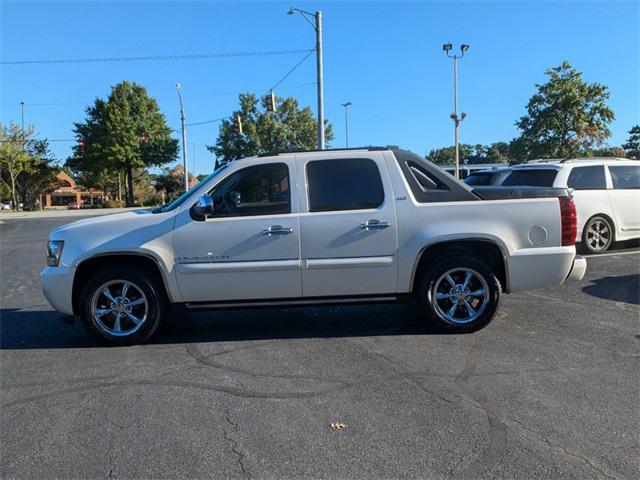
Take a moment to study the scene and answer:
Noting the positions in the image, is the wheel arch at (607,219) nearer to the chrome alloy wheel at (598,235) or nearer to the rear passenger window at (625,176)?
the chrome alloy wheel at (598,235)

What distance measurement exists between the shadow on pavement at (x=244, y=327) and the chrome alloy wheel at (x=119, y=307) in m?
0.25

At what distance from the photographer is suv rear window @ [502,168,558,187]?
32.8ft

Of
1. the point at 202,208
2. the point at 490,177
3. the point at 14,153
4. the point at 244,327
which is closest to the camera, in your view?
the point at 202,208

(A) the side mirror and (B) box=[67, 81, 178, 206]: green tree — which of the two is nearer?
(A) the side mirror

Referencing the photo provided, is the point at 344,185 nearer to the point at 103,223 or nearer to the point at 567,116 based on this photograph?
the point at 103,223

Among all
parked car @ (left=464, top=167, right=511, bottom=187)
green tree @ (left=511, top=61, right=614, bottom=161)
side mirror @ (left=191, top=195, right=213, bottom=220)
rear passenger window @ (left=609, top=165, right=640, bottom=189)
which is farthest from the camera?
green tree @ (left=511, top=61, right=614, bottom=161)

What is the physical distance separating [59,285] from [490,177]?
895 cm

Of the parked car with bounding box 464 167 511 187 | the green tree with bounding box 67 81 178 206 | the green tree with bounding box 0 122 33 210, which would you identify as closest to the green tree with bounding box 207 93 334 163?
the green tree with bounding box 67 81 178 206

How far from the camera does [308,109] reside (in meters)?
56.7

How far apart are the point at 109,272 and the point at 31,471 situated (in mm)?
2441

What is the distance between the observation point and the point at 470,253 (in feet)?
18.0

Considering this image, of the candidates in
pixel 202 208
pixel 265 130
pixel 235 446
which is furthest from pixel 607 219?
pixel 265 130

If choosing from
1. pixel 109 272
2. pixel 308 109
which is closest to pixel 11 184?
pixel 308 109

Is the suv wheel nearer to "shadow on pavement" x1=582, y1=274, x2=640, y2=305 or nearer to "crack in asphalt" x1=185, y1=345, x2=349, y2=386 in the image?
"shadow on pavement" x1=582, y1=274, x2=640, y2=305
